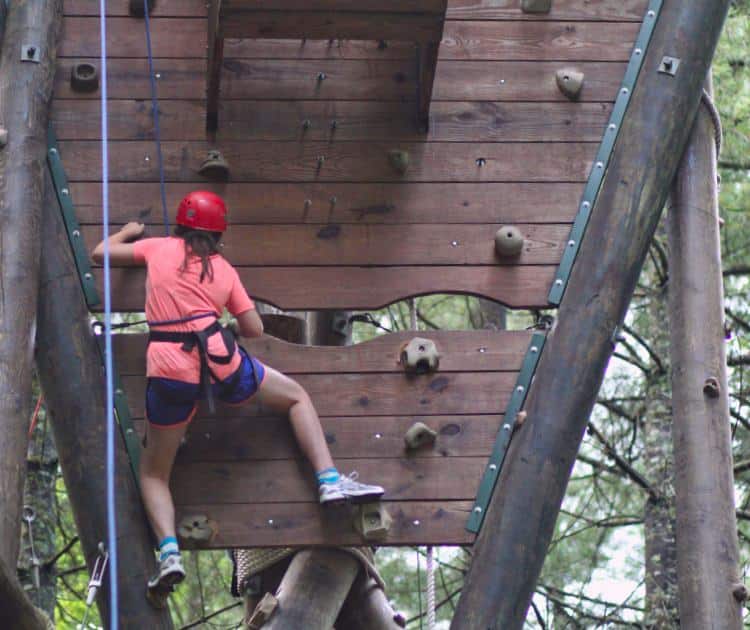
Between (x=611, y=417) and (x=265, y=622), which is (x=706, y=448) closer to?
(x=265, y=622)

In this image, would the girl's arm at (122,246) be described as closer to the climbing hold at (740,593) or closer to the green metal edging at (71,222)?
the green metal edging at (71,222)

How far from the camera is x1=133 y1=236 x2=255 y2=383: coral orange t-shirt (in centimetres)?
563

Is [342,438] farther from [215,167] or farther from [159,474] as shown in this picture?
[215,167]

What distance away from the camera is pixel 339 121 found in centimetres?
640

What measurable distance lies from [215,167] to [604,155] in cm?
149

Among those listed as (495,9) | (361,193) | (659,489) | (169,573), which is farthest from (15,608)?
A: (659,489)

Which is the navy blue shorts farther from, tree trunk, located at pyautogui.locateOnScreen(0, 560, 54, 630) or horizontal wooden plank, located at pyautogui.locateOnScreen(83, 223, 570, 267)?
→ tree trunk, located at pyautogui.locateOnScreen(0, 560, 54, 630)

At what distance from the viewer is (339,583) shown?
6285 mm

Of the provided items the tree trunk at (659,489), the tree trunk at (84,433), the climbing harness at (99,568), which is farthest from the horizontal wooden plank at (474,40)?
the tree trunk at (659,489)

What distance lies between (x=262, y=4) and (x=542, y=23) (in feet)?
4.54

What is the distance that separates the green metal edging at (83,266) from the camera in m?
5.91

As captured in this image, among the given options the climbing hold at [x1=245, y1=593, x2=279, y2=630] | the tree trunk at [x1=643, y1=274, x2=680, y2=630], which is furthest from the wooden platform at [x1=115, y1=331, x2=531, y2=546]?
the tree trunk at [x1=643, y1=274, x2=680, y2=630]

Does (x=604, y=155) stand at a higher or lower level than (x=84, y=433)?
higher

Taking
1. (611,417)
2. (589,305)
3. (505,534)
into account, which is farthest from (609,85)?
(611,417)
